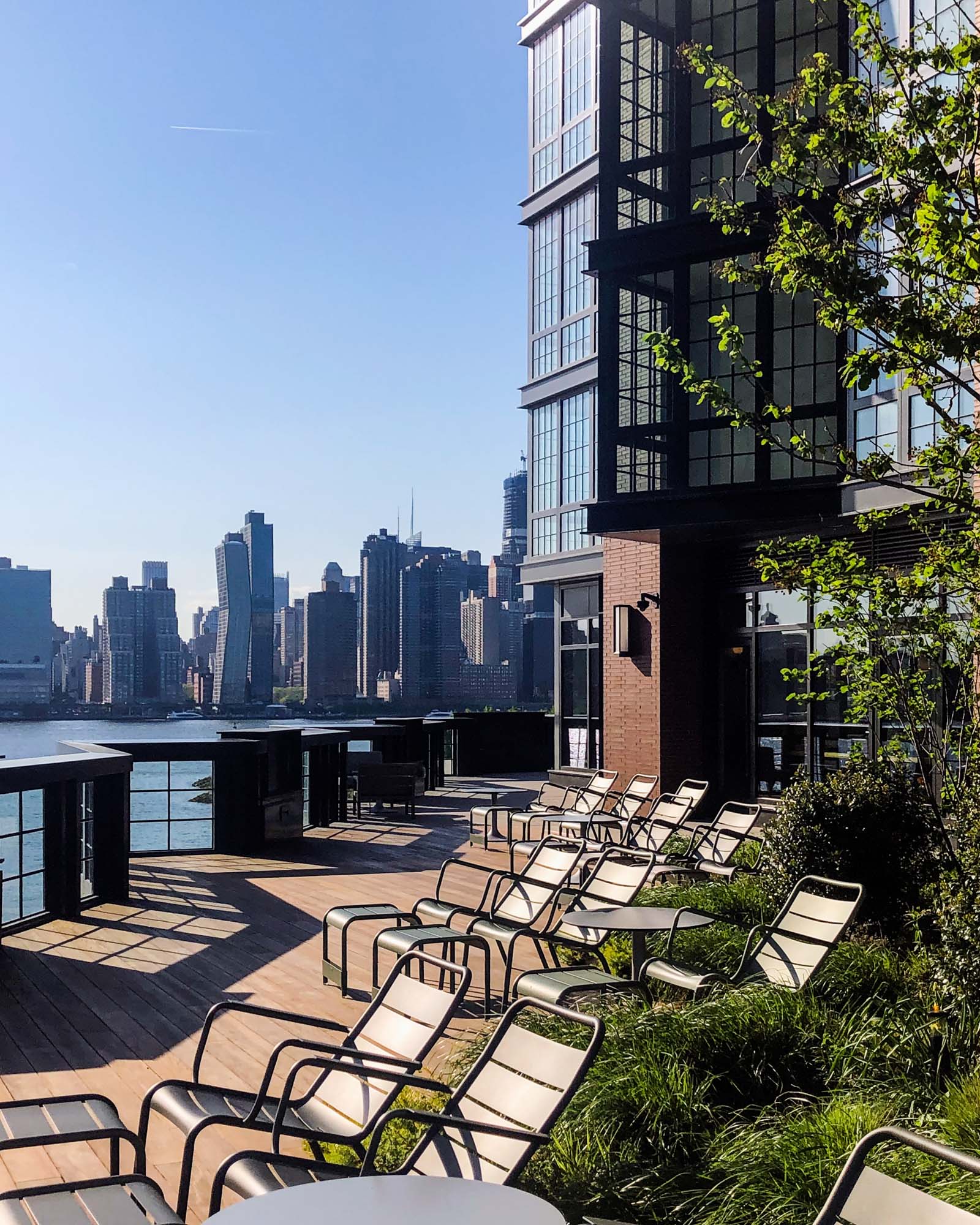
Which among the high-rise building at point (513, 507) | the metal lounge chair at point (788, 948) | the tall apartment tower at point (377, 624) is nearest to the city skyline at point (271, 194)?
the metal lounge chair at point (788, 948)

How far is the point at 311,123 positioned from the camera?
14.8 meters

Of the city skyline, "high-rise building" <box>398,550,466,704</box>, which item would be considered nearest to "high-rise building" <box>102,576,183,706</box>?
"high-rise building" <box>398,550,466,704</box>

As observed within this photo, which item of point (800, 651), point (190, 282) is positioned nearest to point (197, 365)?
point (190, 282)

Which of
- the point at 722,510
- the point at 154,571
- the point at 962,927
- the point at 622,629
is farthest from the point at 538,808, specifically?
the point at 154,571

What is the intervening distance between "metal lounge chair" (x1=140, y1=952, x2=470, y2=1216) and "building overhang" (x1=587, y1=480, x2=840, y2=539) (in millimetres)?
9434

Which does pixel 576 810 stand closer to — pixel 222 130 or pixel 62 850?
pixel 62 850

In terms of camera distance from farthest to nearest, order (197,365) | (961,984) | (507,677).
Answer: (197,365)
(507,677)
(961,984)

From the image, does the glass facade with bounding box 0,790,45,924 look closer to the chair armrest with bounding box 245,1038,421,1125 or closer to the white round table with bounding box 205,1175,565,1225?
the chair armrest with bounding box 245,1038,421,1125

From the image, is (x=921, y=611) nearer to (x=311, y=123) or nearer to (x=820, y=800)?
(x=820, y=800)

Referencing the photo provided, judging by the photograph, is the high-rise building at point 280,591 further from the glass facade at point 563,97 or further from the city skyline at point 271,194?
the glass facade at point 563,97

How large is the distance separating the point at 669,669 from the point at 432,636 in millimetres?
43613

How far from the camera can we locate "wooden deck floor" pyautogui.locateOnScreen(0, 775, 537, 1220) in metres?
5.24

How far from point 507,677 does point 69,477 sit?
104ft

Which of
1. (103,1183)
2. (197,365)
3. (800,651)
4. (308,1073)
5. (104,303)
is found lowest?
(308,1073)
